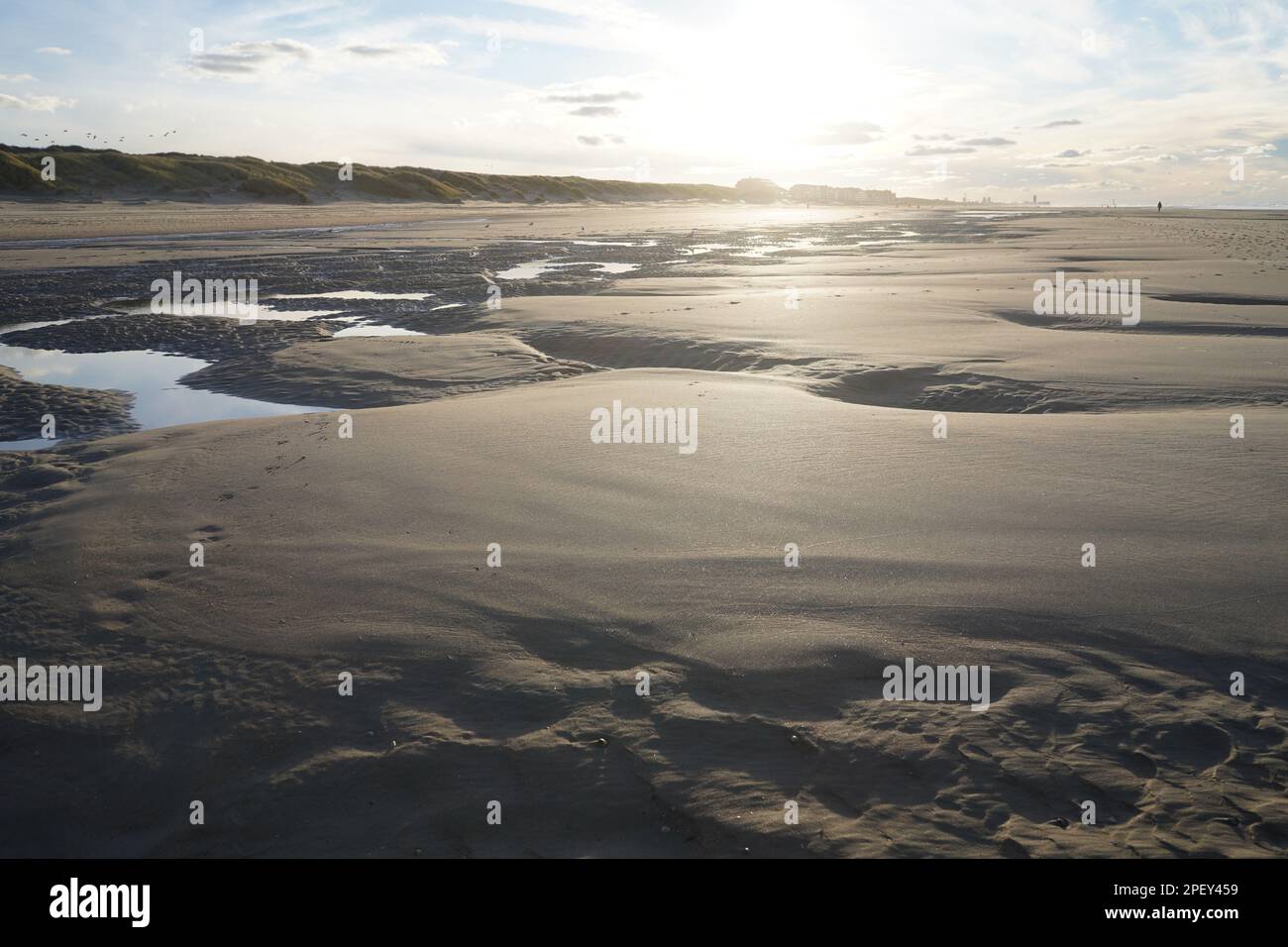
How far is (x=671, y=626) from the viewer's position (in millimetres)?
3377

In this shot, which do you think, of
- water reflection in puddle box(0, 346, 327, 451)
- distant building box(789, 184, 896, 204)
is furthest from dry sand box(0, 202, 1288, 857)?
distant building box(789, 184, 896, 204)

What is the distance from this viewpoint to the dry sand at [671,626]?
246 centimetres

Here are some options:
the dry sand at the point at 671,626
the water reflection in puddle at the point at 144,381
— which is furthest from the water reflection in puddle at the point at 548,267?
the dry sand at the point at 671,626

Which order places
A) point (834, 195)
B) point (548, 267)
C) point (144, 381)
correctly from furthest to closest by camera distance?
1. point (834, 195)
2. point (548, 267)
3. point (144, 381)

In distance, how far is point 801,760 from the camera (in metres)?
2.63

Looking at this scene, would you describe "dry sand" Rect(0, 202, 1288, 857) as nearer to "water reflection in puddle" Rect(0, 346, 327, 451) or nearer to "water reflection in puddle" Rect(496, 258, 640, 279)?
"water reflection in puddle" Rect(0, 346, 327, 451)

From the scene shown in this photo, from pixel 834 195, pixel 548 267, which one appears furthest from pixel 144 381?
pixel 834 195

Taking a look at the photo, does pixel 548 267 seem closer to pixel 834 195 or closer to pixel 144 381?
pixel 144 381

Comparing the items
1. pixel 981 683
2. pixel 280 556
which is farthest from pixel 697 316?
pixel 981 683

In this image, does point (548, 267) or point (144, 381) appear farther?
point (548, 267)

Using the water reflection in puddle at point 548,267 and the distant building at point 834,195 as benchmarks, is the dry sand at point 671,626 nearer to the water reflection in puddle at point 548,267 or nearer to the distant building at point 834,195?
the water reflection in puddle at point 548,267

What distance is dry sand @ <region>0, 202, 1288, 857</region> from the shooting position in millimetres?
2463
